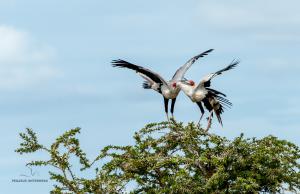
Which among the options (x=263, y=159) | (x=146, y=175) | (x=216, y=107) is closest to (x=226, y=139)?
(x=263, y=159)

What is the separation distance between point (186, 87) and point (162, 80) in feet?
3.37

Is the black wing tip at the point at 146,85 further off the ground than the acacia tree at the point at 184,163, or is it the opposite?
the black wing tip at the point at 146,85

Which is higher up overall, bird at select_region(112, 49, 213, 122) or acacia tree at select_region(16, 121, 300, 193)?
bird at select_region(112, 49, 213, 122)

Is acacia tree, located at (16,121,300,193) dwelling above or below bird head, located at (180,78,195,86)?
below

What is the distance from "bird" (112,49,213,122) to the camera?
59.8 ft

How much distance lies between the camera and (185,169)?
45.1 feet

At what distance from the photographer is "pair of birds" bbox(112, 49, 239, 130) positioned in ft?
54.9

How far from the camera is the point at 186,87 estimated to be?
17.5 m

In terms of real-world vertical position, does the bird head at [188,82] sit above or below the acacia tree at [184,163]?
above

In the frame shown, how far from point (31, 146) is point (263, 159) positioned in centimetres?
480

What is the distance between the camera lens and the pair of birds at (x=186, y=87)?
54.9 ft

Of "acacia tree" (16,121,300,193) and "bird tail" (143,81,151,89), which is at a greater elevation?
"bird tail" (143,81,151,89)

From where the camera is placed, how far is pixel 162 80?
1830 cm

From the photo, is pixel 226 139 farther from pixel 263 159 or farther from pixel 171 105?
pixel 171 105
